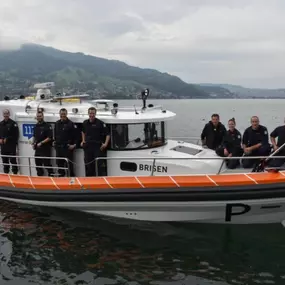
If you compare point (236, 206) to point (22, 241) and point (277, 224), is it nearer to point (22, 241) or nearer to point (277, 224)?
point (277, 224)

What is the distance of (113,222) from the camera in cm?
737

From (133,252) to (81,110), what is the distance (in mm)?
3156

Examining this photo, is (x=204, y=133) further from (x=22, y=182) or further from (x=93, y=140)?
(x=22, y=182)

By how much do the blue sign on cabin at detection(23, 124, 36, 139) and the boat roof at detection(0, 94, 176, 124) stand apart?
14 cm

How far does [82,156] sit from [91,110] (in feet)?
3.47

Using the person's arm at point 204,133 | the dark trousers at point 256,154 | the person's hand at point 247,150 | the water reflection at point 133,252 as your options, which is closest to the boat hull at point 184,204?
the water reflection at point 133,252

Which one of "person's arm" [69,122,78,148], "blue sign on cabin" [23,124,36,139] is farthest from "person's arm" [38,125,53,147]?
"blue sign on cabin" [23,124,36,139]

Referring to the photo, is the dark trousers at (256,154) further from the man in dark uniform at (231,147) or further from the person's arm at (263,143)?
the man in dark uniform at (231,147)

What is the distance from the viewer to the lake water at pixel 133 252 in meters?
5.71

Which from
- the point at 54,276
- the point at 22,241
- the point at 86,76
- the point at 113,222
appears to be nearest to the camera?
the point at 54,276

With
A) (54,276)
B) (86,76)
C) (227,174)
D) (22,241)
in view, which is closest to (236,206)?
(227,174)

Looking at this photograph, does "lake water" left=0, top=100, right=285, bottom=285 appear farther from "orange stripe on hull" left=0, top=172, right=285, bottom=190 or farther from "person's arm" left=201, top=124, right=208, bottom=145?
"person's arm" left=201, top=124, right=208, bottom=145

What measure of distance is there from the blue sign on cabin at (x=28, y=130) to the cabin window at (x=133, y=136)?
1.81 metres

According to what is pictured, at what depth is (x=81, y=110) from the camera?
810 cm
